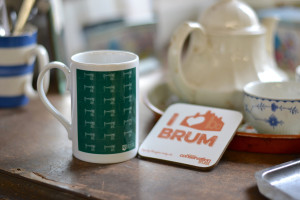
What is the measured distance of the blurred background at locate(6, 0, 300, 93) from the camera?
0.92 m

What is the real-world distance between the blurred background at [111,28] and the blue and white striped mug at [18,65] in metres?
0.07

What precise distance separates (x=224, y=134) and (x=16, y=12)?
498 millimetres

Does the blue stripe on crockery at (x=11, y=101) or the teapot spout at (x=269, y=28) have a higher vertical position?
the teapot spout at (x=269, y=28)

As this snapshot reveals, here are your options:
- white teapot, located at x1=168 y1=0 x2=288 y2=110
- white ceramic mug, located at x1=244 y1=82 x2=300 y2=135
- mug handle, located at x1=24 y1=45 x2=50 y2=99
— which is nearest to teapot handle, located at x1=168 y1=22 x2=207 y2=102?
white teapot, located at x1=168 y1=0 x2=288 y2=110

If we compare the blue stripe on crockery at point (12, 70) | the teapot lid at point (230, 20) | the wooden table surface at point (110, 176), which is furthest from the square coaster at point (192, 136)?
the blue stripe on crockery at point (12, 70)

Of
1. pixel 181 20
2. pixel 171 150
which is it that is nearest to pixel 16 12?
pixel 171 150

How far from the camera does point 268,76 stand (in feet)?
2.56

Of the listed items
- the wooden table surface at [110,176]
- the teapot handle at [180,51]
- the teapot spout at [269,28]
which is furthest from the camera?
the teapot spout at [269,28]

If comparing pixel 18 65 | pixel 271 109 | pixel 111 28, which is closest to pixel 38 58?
pixel 18 65

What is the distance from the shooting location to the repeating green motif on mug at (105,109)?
587 millimetres

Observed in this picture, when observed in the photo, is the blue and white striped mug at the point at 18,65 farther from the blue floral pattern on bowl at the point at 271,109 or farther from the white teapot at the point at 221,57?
the blue floral pattern on bowl at the point at 271,109

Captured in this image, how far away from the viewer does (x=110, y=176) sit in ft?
1.91

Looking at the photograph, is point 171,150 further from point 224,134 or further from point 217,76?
point 217,76

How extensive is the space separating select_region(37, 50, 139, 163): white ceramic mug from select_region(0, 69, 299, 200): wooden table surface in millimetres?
20
